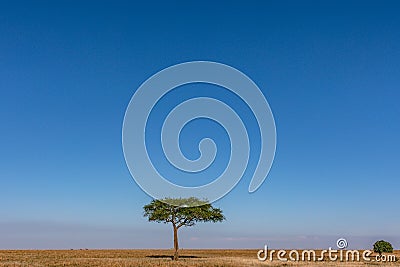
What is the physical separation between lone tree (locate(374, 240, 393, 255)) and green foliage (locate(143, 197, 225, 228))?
94.7ft

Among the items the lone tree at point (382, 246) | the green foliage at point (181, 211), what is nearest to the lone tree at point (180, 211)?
the green foliage at point (181, 211)

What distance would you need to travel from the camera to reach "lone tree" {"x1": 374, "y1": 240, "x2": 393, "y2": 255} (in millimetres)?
80312

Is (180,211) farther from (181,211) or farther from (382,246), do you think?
(382,246)

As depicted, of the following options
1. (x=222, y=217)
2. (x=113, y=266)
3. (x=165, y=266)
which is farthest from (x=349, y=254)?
(x=113, y=266)

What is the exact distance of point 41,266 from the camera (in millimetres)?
50312

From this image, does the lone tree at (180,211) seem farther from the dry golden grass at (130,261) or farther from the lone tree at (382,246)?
the lone tree at (382,246)

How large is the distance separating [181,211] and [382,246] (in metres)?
35.3

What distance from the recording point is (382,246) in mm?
80688

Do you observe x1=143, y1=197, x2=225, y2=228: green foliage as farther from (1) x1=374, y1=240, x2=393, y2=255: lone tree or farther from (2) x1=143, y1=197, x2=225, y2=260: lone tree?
(1) x1=374, y1=240, x2=393, y2=255: lone tree

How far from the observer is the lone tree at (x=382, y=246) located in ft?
263

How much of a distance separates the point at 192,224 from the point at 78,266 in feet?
93.4

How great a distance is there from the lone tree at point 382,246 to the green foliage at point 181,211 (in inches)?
1137

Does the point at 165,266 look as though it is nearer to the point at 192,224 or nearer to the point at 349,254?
the point at 192,224

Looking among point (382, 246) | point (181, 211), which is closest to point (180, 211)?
point (181, 211)
